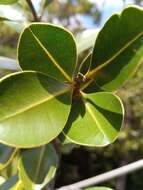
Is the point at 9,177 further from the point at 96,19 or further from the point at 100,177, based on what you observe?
the point at 96,19

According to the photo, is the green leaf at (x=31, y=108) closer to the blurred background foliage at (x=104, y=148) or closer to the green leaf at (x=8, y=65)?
the green leaf at (x=8, y=65)

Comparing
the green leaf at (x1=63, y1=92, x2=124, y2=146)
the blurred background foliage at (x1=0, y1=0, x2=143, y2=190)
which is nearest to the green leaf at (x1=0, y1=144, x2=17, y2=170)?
the green leaf at (x1=63, y1=92, x2=124, y2=146)

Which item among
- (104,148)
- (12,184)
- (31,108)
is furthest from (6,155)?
(104,148)

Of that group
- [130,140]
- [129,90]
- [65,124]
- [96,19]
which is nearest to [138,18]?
[65,124]

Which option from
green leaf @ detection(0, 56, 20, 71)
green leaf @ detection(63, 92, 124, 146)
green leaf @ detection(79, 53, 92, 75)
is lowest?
green leaf @ detection(63, 92, 124, 146)

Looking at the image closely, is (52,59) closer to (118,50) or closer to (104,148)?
(118,50)

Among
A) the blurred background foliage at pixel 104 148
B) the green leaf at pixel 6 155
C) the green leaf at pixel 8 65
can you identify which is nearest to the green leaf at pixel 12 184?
the green leaf at pixel 6 155

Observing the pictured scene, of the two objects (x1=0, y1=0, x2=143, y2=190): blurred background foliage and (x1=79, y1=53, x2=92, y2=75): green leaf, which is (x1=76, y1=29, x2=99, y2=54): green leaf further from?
(x1=0, y1=0, x2=143, y2=190): blurred background foliage

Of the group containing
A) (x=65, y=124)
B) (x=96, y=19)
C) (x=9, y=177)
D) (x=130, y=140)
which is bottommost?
(x=130, y=140)
